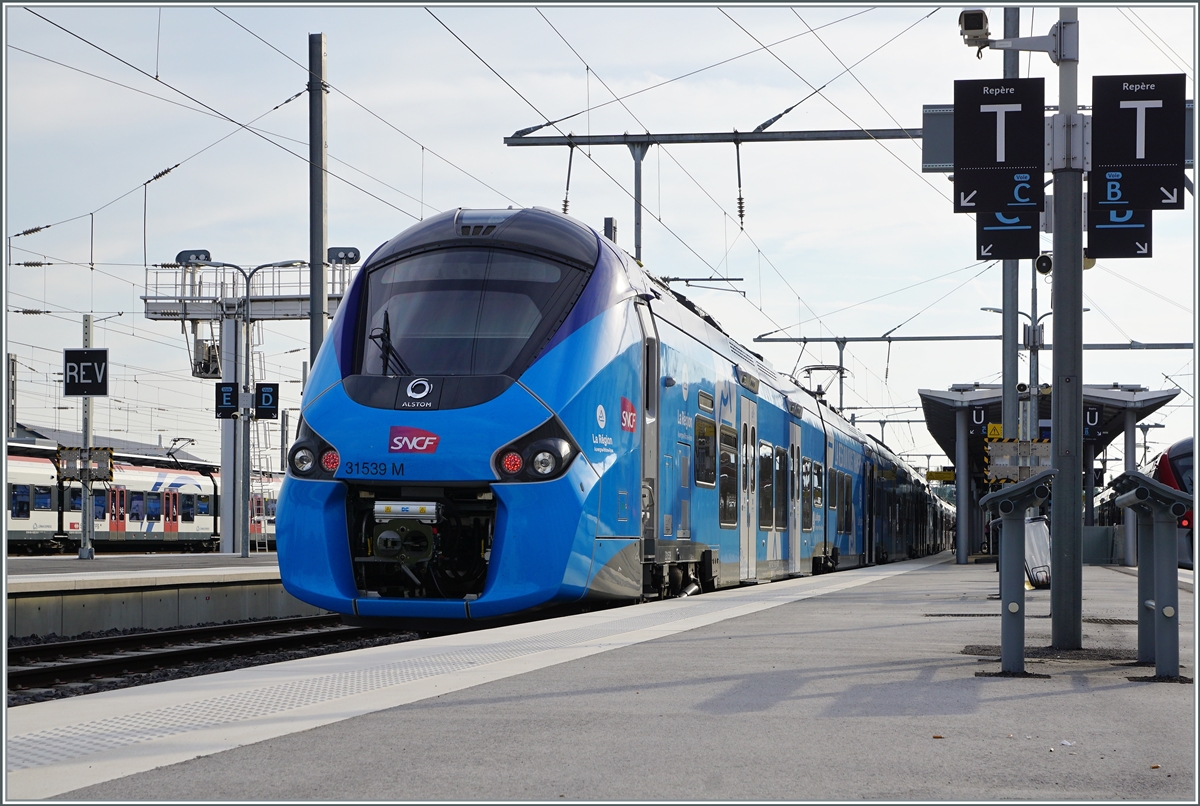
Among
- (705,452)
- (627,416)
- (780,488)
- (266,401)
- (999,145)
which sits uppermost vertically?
(999,145)

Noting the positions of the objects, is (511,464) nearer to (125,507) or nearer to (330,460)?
(330,460)

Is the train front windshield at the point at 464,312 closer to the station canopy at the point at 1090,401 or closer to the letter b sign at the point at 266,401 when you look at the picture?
the letter b sign at the point at 266,401

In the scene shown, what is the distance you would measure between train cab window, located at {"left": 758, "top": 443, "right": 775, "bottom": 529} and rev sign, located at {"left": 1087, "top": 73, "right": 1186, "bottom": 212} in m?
9.34

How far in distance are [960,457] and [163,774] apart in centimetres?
3386

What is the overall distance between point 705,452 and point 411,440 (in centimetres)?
521

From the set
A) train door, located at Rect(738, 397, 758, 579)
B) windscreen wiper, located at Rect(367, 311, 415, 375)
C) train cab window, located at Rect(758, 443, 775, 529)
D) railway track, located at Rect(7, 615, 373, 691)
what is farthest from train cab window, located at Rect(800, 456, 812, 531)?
windscreen wiper, located at Rect(367, 311, 415, 375)

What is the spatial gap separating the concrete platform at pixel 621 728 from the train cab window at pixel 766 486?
30.2 feet

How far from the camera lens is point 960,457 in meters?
36.2

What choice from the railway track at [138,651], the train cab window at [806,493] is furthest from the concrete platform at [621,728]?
the train cab window at [806,493]

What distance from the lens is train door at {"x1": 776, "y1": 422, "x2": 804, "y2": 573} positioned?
807 inches

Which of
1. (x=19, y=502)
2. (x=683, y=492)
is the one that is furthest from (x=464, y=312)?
(x=19, y=502)

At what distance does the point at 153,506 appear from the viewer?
43281 millimetres

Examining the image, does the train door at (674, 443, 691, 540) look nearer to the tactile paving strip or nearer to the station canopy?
the tactile paving strip

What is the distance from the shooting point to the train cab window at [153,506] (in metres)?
42.9
